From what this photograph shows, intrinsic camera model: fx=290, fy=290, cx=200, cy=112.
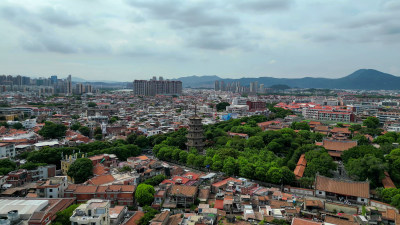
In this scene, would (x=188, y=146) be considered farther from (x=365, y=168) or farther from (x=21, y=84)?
(x=21, y=84)

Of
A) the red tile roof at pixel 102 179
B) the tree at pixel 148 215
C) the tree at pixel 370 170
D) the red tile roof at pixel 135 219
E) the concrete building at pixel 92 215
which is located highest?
the tree at pixel 370 170

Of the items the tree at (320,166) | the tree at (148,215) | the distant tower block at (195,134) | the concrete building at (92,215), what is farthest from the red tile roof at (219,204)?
the distant tower block at (195,134)

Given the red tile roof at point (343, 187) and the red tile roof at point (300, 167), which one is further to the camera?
the red tile roof at point (300, 167)

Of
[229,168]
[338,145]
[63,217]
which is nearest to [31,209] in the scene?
[63,217]

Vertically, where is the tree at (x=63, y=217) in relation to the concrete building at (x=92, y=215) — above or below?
below

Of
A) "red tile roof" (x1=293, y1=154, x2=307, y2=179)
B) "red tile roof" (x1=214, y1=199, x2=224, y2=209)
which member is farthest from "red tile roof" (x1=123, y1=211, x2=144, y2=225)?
"red tile roof" (x1=293, y1=154, x2=307, y2=179)

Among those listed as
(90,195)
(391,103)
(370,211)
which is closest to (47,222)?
(90,195)

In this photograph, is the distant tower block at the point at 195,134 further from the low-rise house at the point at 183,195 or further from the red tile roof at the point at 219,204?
the red tile roof at the point at 219,204

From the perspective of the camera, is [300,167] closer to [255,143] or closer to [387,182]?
[387,182]
